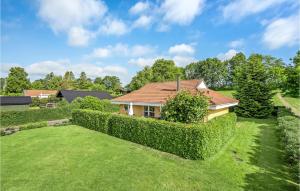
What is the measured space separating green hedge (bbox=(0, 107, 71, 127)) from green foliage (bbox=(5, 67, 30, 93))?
4777 cm

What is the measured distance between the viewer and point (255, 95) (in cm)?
2616

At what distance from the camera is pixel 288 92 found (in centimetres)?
1980

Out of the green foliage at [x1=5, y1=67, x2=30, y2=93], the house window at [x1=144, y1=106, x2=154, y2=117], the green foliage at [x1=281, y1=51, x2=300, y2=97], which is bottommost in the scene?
the house window at [x1=144, y1=106, x2=154, y2=117]

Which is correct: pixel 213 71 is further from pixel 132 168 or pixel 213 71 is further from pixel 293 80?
pixel 132 168

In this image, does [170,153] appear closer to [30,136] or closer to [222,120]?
[222,120]

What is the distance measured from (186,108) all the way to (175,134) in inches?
94.1

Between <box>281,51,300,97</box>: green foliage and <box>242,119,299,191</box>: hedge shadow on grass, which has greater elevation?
<box>281,51,300,97</box>: green foliage

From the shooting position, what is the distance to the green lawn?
791 centimetres

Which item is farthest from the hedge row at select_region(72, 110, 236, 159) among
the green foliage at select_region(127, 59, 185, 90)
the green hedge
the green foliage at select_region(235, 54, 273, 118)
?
the green foliage at select_region(127, 59, 185, 90)

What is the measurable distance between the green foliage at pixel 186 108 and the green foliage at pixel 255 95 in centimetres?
1549

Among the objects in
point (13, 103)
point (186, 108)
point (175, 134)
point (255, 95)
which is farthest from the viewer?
point (13, 103)

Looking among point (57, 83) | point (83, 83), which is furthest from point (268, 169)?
point (57, 83)

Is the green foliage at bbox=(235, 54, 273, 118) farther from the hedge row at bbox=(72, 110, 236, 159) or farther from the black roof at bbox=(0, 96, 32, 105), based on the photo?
the black roof at bbox=(0, 96, 32, 105)

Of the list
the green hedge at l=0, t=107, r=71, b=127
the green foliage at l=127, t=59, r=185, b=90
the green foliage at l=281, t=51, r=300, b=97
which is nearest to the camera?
the green foliage at l=281, t=51, r=300, b=97
